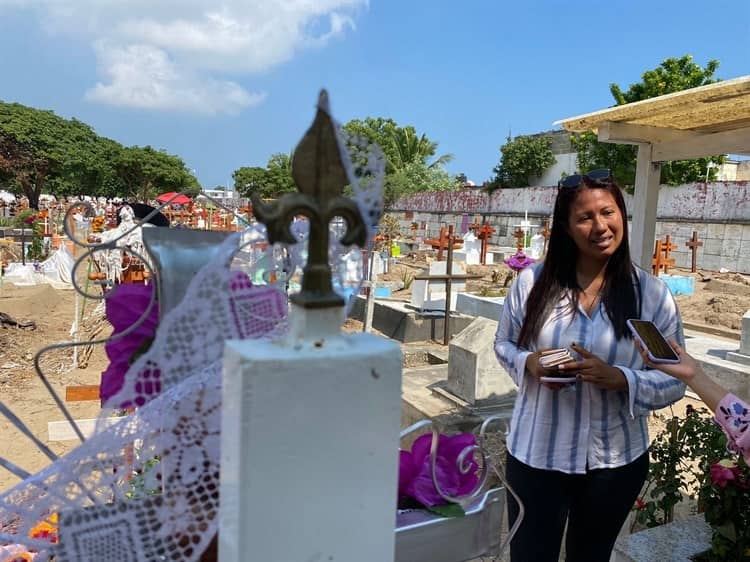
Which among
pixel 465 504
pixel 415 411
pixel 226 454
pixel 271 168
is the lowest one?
pixel 415 411

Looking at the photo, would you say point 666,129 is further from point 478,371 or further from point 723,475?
point 723,475

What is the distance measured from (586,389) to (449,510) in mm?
750

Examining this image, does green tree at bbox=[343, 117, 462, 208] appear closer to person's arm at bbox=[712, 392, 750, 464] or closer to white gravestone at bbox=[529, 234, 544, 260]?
white gravestone at bbox=[529, 234, 544, 260]

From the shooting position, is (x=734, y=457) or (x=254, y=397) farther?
(x=734, y=457)

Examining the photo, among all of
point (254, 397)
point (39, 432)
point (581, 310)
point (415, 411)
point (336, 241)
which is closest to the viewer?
point (254, 397)

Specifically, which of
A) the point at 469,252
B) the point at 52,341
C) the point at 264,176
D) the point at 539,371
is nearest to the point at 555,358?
the point at 539,371

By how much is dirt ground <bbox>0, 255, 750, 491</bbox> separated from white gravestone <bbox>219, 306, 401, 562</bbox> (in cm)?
374

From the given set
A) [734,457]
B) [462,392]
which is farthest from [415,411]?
[734,457]

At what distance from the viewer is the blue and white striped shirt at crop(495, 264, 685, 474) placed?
150 cm

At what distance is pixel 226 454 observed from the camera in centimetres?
59

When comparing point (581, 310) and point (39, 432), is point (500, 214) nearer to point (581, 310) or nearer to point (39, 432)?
point (39, 432)

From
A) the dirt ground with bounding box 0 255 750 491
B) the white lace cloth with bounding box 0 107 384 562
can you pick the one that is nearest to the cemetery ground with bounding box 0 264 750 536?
the dirt ground with bounding box 0 255 750 491

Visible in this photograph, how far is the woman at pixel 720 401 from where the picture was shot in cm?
134

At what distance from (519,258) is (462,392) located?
13.3 ft
